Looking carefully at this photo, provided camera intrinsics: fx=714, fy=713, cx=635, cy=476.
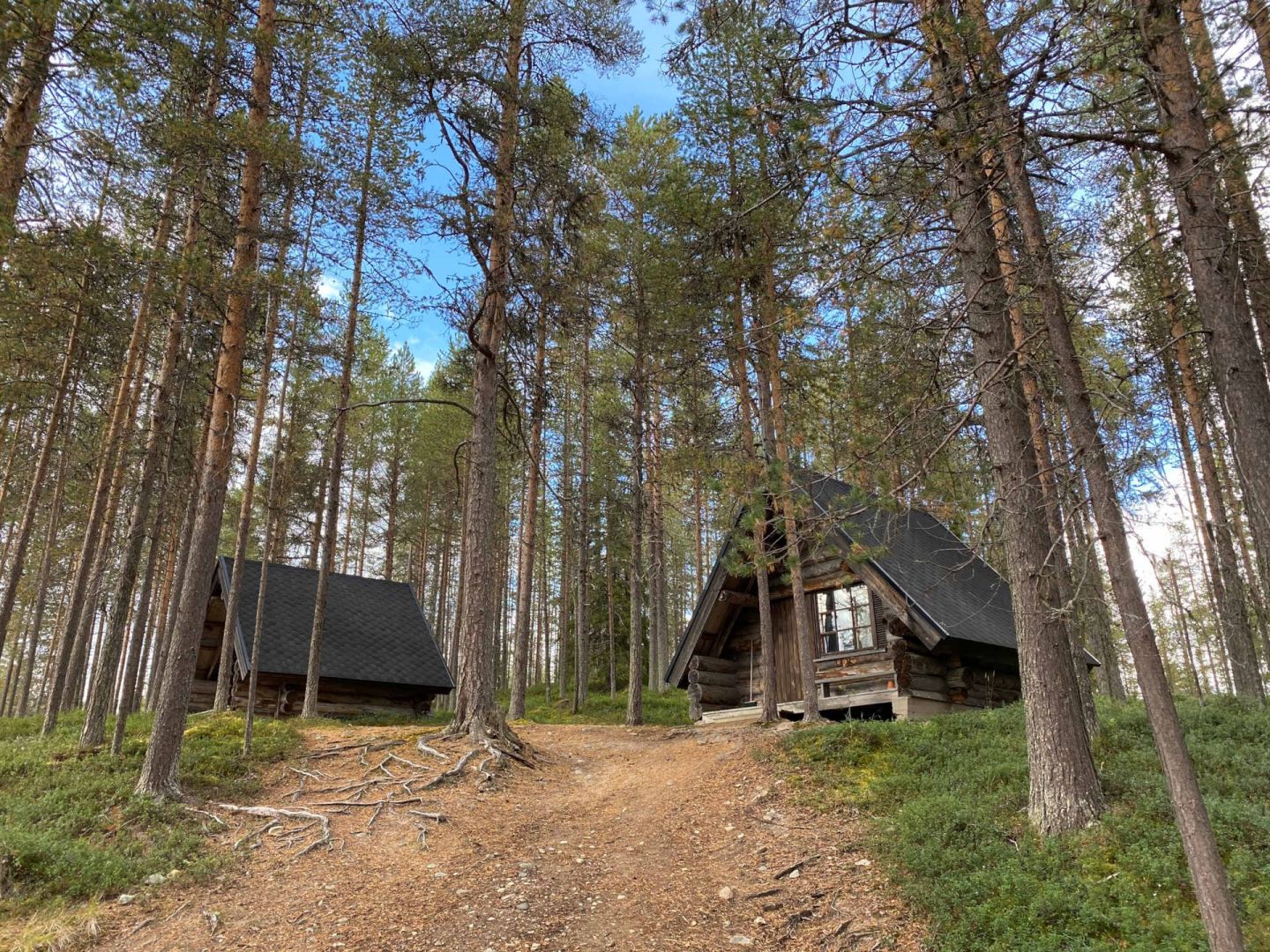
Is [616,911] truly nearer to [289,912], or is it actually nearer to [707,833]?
[707,833]

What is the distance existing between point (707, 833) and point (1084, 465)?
5.95 meters

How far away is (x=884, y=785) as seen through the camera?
8.33 metres

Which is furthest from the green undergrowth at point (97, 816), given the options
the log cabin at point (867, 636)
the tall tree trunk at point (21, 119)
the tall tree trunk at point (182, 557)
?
the log cabin at point (867, 636)

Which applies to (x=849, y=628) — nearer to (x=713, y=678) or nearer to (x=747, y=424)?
(x=713, y=678)

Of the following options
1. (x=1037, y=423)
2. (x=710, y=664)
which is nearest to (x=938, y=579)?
(x=1037, y=423)

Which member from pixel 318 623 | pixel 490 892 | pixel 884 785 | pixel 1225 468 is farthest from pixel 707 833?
pixel 1225 468

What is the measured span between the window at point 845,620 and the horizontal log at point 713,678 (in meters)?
2.74

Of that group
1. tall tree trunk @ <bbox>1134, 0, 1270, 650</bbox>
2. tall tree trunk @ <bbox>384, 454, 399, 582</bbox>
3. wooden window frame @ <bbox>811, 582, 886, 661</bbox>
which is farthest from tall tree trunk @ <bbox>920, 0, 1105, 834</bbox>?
tall tree trunk @ <bbox>384, 454, 399, 582</bbox>

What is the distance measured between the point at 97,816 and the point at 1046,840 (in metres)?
9.90

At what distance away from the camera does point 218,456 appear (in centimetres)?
998

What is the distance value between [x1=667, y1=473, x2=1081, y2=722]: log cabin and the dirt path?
3.58 meters

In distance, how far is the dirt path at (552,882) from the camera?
5.86 metres

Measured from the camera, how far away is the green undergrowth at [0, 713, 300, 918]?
670 cm

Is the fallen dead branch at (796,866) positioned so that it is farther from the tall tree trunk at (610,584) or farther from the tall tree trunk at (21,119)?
the tall tree trunk at (610,584)
